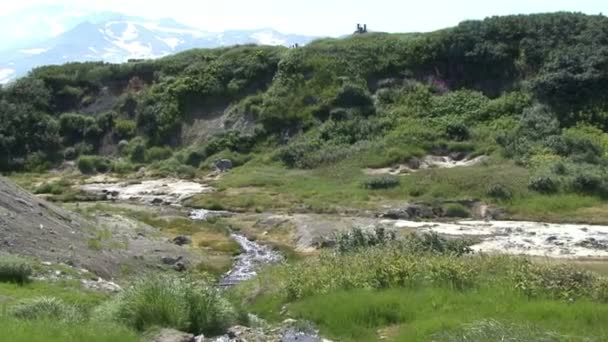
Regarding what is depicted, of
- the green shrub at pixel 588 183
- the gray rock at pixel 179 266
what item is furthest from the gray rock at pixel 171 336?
the green shrub at pixel 588 183

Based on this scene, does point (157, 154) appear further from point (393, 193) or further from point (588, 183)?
point (588, 183)

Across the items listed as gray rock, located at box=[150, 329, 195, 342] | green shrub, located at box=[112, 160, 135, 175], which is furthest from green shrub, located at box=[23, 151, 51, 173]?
gray rock, located at box=[150, 329, 195, 342]

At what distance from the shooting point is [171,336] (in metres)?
18.3

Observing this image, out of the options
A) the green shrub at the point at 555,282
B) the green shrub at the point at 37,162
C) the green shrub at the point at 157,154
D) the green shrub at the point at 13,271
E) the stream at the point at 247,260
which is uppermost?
the green shrub at the point at 555,282

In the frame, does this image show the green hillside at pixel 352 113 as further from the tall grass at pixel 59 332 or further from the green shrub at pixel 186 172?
the tall grass at pixel 59 332

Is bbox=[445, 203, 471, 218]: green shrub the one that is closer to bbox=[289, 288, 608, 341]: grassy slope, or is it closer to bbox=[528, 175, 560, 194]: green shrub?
bbox=[528, 175, 560, 194]: green shrub

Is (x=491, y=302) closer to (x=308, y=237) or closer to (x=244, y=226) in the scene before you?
(x=308, y=237)

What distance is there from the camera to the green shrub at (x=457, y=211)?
170 feet

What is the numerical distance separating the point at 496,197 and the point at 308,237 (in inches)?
603

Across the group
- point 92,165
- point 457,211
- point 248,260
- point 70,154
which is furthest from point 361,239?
point 70,154

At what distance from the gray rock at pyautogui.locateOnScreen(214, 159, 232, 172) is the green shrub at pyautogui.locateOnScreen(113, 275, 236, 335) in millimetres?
54783

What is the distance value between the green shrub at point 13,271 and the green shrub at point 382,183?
1456 inches

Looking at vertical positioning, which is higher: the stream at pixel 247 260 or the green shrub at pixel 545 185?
the green shrub at pixel 545 185

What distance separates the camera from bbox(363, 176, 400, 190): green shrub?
5953 centimetres
